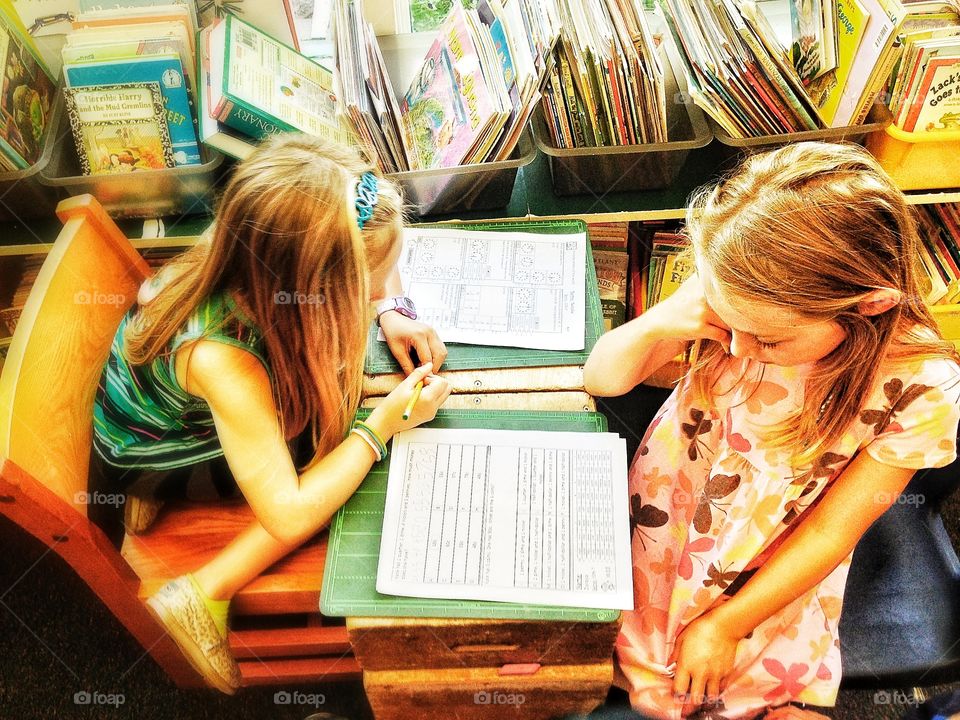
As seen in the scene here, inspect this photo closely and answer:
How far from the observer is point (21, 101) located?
124 cm

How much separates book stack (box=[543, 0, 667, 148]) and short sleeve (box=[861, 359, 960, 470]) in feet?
1.99

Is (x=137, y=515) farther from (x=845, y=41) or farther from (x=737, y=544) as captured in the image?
(x=845, y=41)

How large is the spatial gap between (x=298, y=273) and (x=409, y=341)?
0.24 meters

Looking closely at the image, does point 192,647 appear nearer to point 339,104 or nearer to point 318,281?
point 318,281

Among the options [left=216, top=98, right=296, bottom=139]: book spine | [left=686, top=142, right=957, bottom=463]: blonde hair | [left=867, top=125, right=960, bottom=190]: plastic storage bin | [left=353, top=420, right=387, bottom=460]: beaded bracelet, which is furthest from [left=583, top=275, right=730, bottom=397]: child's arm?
[left=216, top=98, right=296, bottom=139]: book spine

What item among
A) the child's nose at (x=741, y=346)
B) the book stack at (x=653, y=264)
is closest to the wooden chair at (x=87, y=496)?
the child's nose at (x=741, y=346)

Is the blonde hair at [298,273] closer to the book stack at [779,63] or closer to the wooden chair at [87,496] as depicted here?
the wooden chair at [87,496]

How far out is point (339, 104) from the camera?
3.87ft

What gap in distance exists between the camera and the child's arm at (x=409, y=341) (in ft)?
3.63

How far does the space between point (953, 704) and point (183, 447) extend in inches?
47.6

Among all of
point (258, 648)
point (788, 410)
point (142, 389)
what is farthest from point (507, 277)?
point (258, 648)

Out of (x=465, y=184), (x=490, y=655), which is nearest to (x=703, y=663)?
(x=490, y=655)

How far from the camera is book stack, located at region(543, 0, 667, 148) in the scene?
1.14m

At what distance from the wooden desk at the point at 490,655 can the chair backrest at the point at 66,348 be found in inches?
16.2
